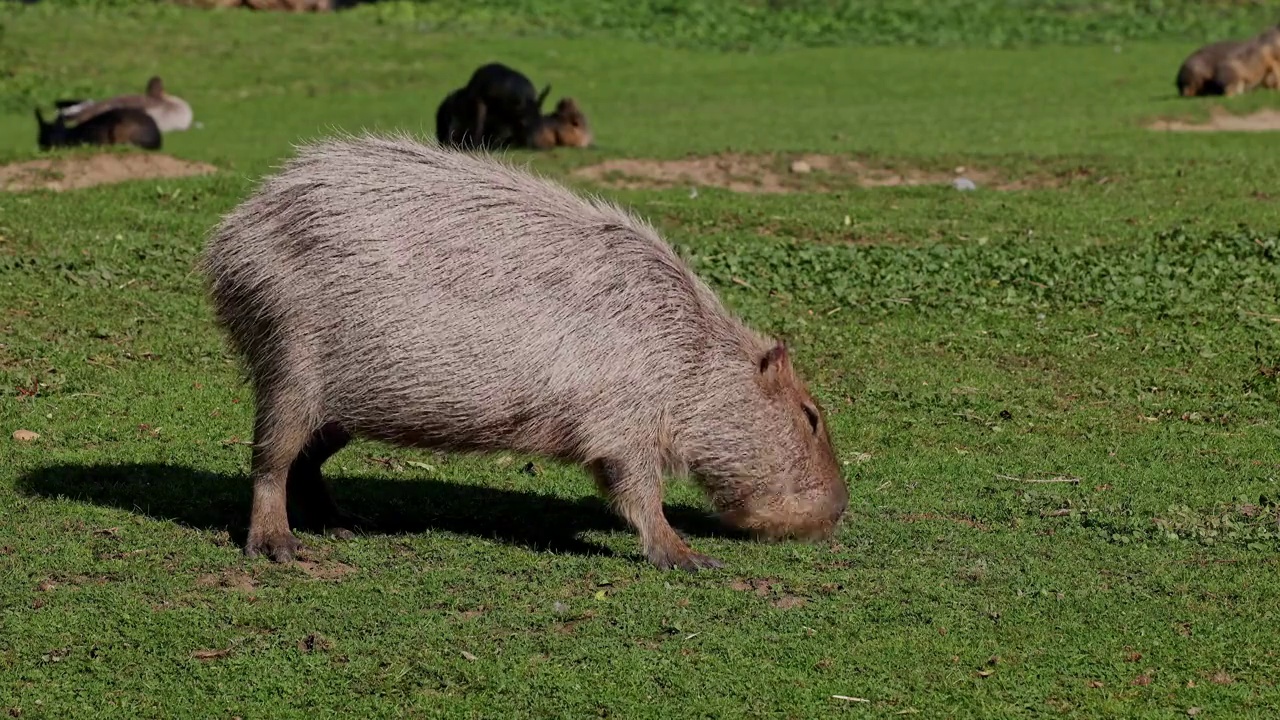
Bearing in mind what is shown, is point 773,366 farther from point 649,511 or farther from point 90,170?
point 90,170

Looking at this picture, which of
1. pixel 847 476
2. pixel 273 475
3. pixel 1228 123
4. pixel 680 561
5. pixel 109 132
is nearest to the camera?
pixel 680 561

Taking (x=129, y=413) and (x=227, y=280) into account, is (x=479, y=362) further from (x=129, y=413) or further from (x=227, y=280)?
(x=129, y=413)

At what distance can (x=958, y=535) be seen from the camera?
22.6 feet

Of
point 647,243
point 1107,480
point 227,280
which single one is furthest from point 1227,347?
point 227,280

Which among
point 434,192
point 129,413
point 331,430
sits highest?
point 434,192

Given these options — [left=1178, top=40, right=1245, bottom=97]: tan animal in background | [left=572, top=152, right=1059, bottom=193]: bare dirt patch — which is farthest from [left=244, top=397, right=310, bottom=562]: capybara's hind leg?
[left=1178, top=40, right=1245, bottom=97]: tan animal in background

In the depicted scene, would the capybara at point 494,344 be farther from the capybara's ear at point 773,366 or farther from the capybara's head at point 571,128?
the capybara's head at point 571,128

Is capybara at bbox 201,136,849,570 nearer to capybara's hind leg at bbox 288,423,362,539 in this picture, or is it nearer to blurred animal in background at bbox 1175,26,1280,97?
capybara's hind leg at bbox 288,423,362,539

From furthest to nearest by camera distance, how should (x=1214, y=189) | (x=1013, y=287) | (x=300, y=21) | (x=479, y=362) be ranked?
1. (x=300, y=21)
2. (x=1214, y=189)
3. (x=1013, y=287)
4. (x=479, y=362)

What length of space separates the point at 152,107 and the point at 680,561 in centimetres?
1560

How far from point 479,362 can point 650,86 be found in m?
17.8

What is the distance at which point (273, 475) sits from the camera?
6.61 meters

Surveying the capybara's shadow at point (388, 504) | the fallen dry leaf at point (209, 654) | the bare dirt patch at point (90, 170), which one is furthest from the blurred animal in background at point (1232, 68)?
the fallen dry leaf at point (209, 654)

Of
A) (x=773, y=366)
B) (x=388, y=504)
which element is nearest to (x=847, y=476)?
(x=773, y=366)
